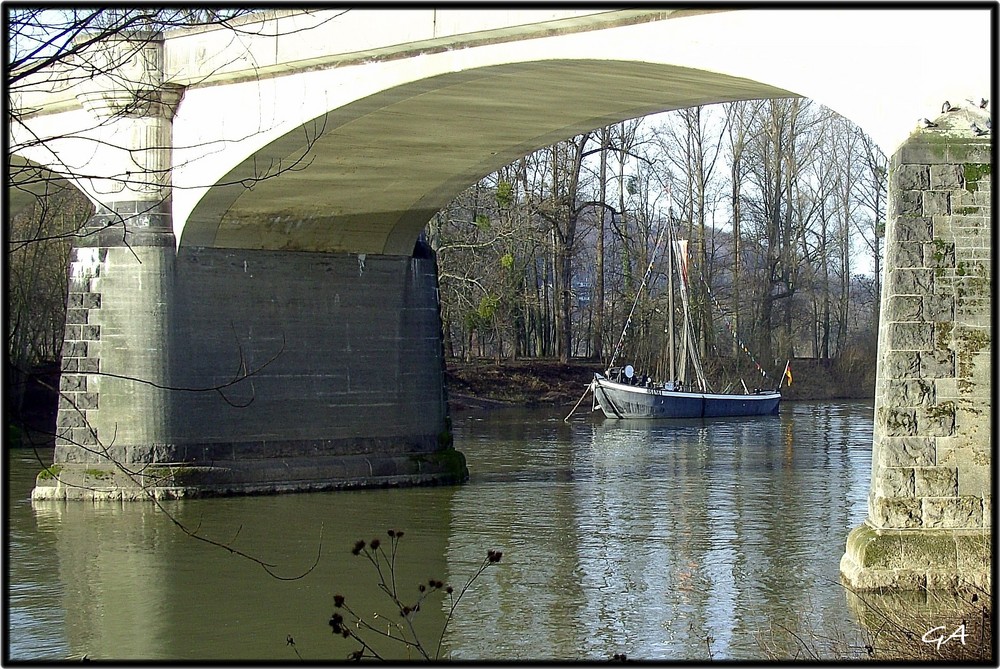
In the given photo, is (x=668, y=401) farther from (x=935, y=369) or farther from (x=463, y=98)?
(x=935, y=369)

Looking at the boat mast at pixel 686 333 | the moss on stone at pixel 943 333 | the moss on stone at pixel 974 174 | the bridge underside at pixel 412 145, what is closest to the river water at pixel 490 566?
the moss on stone at pixel 943 333

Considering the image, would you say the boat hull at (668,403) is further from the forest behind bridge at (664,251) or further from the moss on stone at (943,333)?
the moss on stone at (943,333)

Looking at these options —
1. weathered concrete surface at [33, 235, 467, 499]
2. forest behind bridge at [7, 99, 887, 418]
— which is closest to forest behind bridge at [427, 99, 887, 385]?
forest behind bridge at [7, 99, 887, 418]

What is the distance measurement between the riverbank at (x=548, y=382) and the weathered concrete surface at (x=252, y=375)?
1612 centimetres

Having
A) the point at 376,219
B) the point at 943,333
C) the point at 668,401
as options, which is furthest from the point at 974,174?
the point at 668,401

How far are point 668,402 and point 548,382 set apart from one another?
570cm

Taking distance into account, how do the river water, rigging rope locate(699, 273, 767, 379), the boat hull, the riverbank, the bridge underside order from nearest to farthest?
the river water < the bridge underside < the boat hull < the riverbank < rigging rope locate(699, 273, 767, 379)

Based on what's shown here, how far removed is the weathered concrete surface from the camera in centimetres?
1705

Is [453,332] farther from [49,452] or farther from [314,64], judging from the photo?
A: [314,64]

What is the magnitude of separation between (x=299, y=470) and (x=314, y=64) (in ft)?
18.8

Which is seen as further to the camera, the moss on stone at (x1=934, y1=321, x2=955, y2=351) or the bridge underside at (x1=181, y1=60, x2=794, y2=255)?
the bridge underside at (x1=181, y1=60, x2=794, y2=255)

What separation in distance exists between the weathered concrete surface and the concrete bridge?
30mm

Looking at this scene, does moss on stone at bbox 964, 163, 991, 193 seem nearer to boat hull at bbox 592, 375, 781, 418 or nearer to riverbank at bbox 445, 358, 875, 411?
boat hull at bbox 592, 375, 781, 418

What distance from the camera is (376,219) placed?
18.5 meters
